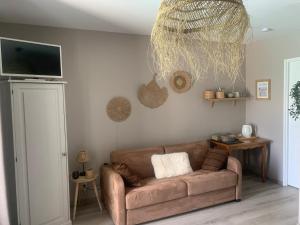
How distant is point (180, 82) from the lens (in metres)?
4.17

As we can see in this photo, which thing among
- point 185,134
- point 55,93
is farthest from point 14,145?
point 185,134

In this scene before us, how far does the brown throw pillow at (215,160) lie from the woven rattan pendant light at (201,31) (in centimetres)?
225

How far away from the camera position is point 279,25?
3.38 meters

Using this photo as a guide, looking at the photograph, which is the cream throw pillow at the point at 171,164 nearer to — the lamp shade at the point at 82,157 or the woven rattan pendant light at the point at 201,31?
the lamp shade at the point at 82,157

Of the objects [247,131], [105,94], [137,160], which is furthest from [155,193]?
[247,131]

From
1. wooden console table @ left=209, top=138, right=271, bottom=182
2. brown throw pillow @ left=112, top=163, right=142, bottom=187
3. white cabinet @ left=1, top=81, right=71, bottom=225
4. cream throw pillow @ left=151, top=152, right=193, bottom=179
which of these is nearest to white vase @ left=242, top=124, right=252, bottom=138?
wooden console table @ left=209, top=138, right=271, bottom=182

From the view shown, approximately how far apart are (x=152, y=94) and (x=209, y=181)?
1.56m

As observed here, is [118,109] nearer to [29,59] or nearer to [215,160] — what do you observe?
[29,59]

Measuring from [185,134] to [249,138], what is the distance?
1141mm

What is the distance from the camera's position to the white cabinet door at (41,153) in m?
2.53

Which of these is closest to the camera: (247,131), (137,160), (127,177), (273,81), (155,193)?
(155,193)

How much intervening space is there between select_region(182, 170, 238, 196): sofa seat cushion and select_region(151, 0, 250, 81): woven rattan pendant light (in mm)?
1940

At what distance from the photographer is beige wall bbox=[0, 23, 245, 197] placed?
345 cm

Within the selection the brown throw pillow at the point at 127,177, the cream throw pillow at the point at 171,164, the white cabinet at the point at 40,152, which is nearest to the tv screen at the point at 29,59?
the white cabinet at the point at 40,152
